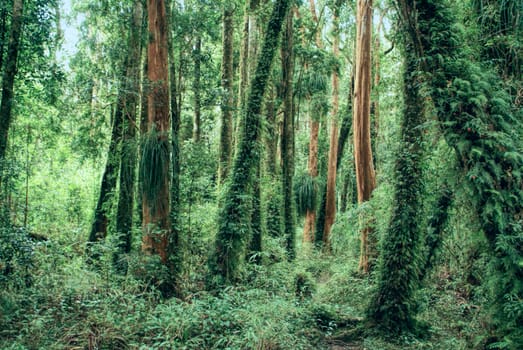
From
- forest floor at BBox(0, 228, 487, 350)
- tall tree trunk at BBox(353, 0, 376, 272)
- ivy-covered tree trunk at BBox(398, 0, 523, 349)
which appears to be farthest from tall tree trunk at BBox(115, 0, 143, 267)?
tall tree trunk at BBox(353, 0, 376, 272)

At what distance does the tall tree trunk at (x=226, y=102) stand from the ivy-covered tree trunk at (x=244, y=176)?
1.55m

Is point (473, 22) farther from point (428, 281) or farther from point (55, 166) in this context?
point (55, 166)

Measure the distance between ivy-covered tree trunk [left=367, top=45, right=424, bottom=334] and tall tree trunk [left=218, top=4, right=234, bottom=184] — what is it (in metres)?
4.52

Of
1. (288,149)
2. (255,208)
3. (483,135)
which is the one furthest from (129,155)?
(288,149)

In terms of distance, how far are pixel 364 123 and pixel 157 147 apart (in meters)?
6.28

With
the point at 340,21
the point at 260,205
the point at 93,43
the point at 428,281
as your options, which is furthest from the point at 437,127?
the point at 340,21

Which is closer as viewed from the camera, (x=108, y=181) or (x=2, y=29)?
(x=2, y=29)

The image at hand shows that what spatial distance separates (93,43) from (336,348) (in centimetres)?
939

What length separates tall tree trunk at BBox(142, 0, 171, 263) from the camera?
7.04 m

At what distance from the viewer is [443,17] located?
5.38 meters

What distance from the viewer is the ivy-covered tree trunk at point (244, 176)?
311 inches

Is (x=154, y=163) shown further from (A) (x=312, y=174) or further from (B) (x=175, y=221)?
(A) (x=312, y=174)

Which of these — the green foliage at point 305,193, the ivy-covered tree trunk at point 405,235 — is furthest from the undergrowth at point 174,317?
the green foliage at point 305,193

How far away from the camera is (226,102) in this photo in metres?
10.3
